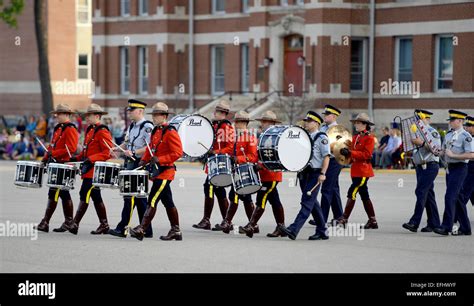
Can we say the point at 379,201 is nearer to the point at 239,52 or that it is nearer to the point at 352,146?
the point at 352,146

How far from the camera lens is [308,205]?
17.1 metres

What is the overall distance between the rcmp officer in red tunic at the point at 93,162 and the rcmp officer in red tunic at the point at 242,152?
196 centimetres

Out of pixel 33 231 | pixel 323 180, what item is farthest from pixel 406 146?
pixel 33 231

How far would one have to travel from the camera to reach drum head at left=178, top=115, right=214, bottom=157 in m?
18.6

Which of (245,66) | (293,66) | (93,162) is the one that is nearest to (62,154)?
(93,162)

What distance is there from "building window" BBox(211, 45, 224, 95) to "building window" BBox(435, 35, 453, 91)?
443 inches

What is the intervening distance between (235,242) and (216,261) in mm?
2287

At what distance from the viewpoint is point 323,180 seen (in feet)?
57.1


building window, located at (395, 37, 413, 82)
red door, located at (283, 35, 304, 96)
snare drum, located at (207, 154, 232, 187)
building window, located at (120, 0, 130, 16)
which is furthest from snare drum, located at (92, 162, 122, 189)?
building window, located at (120, 0, 130, 16)

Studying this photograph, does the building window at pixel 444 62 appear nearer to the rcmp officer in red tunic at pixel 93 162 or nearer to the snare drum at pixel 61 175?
the rcmp officer in red tunic at pixel 93 162

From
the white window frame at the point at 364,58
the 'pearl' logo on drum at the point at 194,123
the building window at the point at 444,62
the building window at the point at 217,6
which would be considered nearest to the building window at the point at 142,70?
the building window at the point at 217,6

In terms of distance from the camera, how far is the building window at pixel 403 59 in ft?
140

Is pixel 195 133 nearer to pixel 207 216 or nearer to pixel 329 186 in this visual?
pixel 207 216

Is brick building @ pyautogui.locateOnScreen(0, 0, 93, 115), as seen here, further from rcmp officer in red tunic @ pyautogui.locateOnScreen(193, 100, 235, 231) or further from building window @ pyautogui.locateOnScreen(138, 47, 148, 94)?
rcmp officer in red tunic @ pyautogui.locateOnScreen(193, 100, 235, 231)
